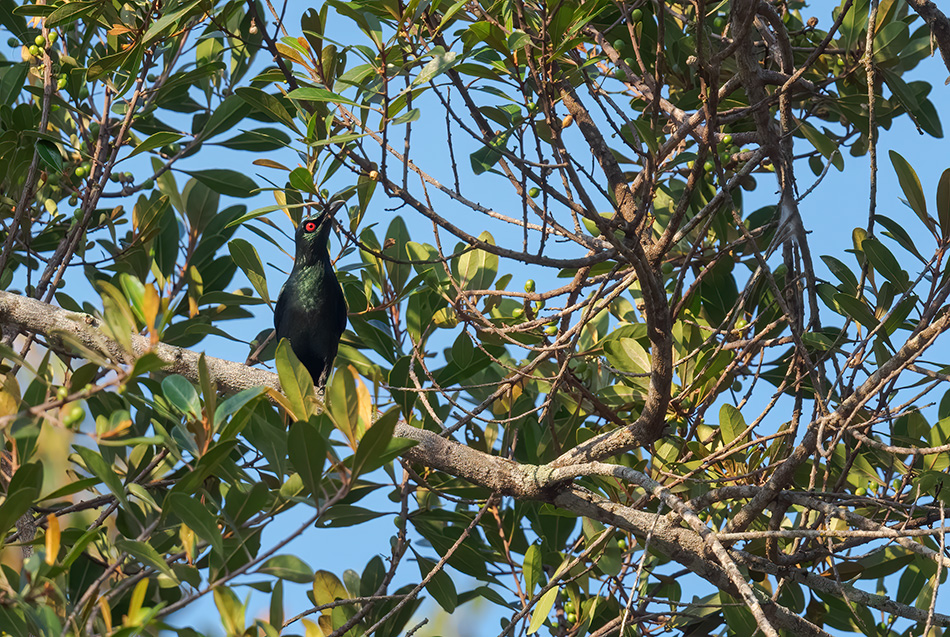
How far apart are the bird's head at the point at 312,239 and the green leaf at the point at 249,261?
122 cm

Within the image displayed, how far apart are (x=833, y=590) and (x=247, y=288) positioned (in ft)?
8.75

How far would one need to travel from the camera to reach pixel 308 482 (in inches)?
69.6

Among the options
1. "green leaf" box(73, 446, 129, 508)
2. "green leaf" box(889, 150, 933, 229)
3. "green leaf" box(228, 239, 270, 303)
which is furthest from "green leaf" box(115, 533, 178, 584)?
"green leaf" box(889, 150, 933, 229)

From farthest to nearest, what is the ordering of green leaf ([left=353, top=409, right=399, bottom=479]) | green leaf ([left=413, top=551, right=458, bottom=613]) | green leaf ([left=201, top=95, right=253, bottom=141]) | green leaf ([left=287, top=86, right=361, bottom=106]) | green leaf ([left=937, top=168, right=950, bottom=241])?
green leaf ([left=201, top=95, right=253, bottom=141]), green leaf ([left=413, top=551, right=458, bottom=613]), green leaf ([left=937, top=168, right=950, bottom=241]), green leaf ([left=287, top=86, right=361, bottom=106]), green leaf ([left=353, top=409, right=399, bottom=479])

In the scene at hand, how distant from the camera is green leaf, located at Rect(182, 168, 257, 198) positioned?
3668 mm

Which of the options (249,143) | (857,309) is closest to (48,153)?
(249,143)

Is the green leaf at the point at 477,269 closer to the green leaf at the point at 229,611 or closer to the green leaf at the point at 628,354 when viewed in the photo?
the green leaf at the point at 628,354

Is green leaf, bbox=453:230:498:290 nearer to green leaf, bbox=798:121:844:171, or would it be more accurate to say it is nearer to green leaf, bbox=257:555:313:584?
green leaf, bbox=798:121:844:171

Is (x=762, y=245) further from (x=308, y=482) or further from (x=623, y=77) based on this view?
(x=308, y=482)

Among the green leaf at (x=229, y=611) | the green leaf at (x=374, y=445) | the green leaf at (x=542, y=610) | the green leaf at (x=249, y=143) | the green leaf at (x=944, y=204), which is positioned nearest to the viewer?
the green leaf at (x=374, y=445)

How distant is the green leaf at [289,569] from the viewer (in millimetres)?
1841

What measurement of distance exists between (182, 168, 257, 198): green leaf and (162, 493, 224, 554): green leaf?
2.09 meters

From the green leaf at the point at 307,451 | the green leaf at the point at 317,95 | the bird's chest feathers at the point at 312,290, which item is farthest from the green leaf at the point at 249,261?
the green leaf at the point at 307,451

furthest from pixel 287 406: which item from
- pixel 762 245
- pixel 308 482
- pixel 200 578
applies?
pixel 762 245
